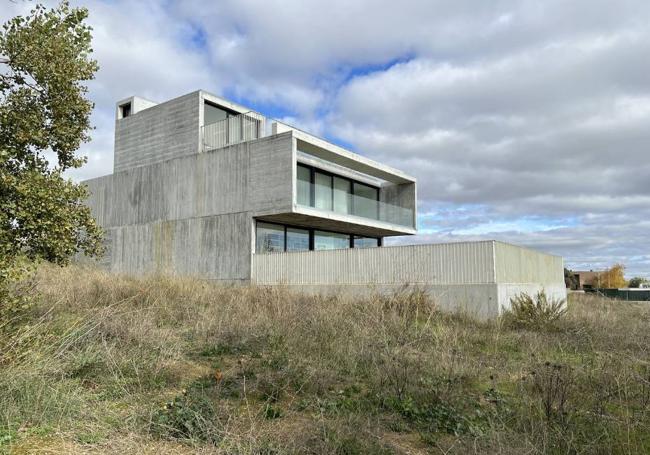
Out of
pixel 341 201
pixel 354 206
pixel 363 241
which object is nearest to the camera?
pixel 341 201

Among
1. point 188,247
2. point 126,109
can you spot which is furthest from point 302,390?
point 126,109

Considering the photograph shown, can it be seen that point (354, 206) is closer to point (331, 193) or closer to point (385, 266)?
point (331, 193)

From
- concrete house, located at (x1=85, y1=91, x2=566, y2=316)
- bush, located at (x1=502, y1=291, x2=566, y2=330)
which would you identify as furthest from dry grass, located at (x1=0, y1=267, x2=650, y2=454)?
concrete house, located at (x1=85, y1=91, x2=566, y2=316)

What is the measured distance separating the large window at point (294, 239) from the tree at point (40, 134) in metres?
13.9

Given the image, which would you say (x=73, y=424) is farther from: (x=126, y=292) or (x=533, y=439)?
(x=126, y=292)

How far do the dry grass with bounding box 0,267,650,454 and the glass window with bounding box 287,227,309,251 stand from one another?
12.8 m

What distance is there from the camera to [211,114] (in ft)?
74.5

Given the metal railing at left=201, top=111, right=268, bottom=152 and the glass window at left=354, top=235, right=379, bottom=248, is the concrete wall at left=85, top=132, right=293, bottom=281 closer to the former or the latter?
the metal railing at left=201, top=111, right=268, bottom=152

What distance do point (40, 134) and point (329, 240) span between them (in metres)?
19.1

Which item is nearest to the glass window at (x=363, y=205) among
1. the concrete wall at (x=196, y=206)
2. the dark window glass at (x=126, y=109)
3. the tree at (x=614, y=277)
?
the concrete wall at (x=196, y=206)

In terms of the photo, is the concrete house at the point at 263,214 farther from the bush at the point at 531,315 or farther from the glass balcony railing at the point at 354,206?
the bush at the point at 531,315

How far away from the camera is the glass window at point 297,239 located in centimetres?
2194

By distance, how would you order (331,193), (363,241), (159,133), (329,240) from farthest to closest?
(363,241) < (329,240) < (159,133) < (331,193)

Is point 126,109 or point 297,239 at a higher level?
point 126,109
